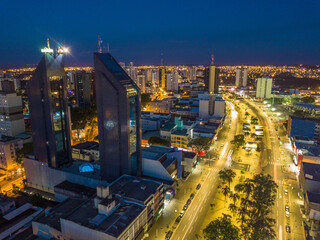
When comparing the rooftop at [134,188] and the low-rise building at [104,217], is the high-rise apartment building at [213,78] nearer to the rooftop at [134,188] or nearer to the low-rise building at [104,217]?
the rooftop at [134,188]

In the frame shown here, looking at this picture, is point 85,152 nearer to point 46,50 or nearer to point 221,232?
point 46,50

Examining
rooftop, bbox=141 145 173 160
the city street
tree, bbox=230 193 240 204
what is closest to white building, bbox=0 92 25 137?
rooftop, bbox=141 145 173 160

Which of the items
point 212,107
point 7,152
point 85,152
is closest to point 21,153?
point 7,152

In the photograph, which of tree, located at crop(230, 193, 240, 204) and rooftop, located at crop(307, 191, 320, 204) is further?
tree, located at crop(230, 193, 240, 204)

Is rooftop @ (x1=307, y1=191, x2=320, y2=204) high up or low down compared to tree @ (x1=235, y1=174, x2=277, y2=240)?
up

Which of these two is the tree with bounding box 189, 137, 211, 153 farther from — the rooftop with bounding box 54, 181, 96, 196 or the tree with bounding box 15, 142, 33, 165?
the tree with bounding box 15, 142, 33, 165

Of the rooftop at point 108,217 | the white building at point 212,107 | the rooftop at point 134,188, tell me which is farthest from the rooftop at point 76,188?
the white building at point 212,107

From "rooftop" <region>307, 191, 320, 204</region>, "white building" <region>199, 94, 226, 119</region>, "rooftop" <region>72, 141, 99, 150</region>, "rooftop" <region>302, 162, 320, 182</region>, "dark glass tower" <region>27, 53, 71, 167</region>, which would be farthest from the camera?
"white building" <region>199, 94, 226, 119</region>
